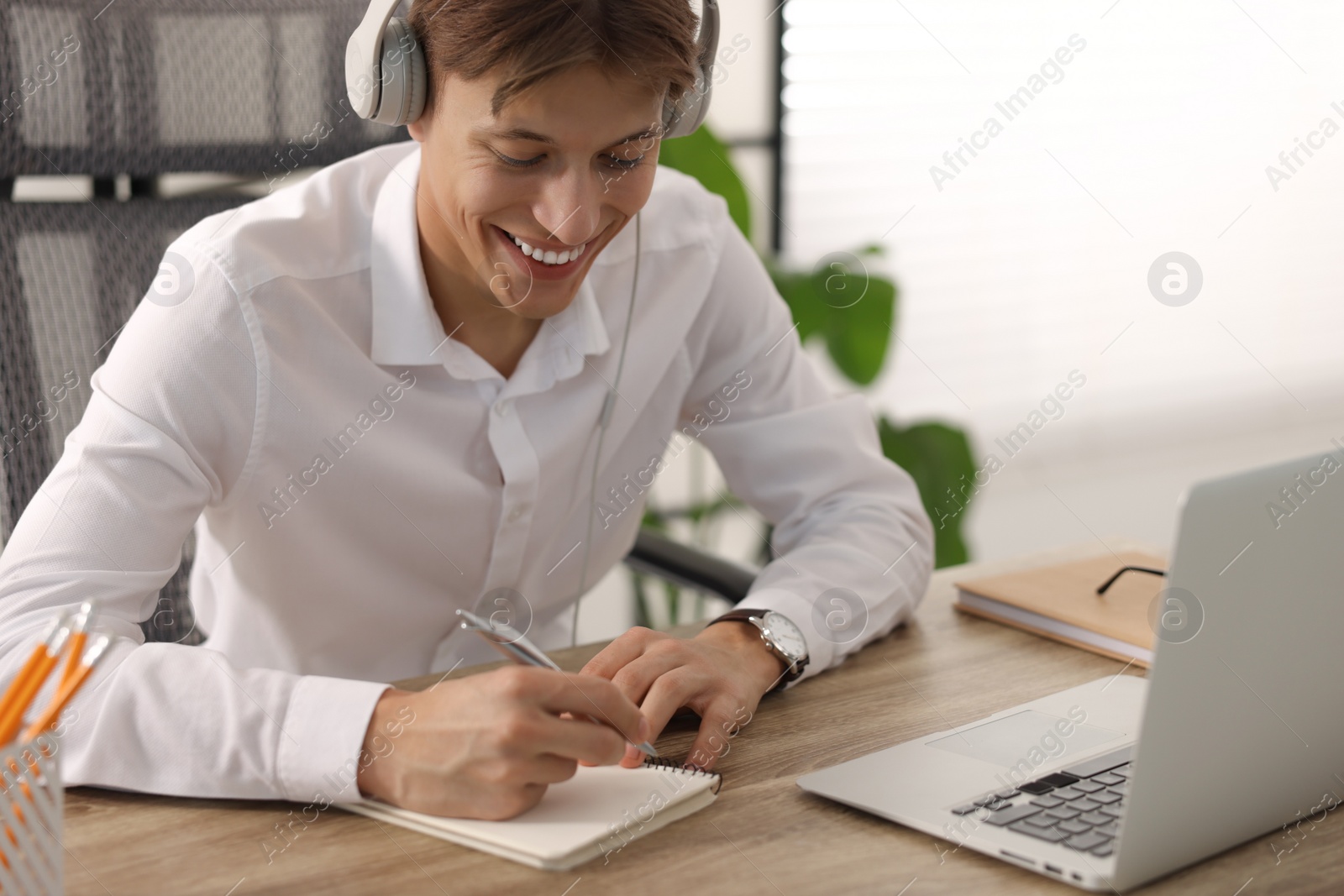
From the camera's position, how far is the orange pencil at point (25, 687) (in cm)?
56

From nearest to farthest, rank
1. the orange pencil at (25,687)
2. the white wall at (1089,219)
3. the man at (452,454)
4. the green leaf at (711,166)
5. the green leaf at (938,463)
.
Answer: the orange pencil at (25,687)
the man at (452,454)
the green leaf at (711,166)
the green leaf at (938,463)
the white wall at (1089,219)

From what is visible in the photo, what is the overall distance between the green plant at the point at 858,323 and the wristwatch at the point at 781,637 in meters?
1.09

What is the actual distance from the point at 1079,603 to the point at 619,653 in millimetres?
447

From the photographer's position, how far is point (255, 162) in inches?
45.0

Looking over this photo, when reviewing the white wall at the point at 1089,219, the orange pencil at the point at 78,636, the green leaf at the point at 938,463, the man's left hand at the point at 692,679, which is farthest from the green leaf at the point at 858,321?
the orange pencil at the point at 78,636

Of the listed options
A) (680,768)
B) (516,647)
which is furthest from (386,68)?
(680,768)

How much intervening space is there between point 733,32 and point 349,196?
148cm

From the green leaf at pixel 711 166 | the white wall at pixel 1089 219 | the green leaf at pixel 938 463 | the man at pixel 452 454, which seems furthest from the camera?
the white wall at pixel 1089 219

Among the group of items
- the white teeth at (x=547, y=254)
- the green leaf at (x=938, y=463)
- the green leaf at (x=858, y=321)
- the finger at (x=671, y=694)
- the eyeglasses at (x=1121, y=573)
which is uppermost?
the white teeth at (x=547, y=254)

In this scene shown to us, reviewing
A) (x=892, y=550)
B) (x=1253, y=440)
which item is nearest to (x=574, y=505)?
(x=892, y=550)

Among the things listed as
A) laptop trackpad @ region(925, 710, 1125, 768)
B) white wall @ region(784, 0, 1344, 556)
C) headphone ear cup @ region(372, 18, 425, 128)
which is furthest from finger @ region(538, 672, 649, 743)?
white wall @ region(784, 0, 1344, 556)

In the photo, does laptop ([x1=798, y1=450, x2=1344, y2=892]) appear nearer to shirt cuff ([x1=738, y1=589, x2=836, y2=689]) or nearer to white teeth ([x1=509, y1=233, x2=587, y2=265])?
shirt cuff ([x1=738, y1=589, x2=836, y2=689])

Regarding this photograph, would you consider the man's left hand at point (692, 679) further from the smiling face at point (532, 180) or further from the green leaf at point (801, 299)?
the green leaf at point (801, 299)

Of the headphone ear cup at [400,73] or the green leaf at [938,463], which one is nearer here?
the headphone ear cup at [400,73]
